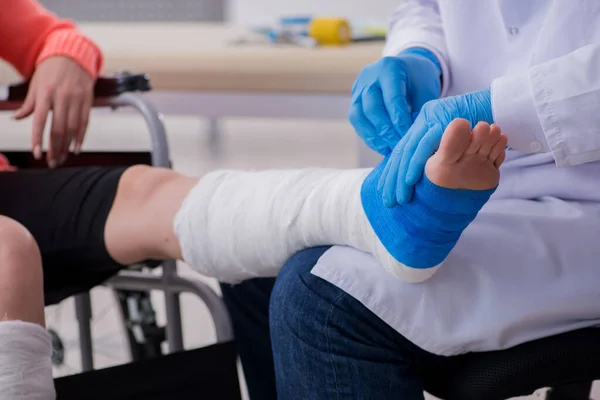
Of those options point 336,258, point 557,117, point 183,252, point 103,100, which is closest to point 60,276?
point 183,252

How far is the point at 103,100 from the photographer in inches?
54.0

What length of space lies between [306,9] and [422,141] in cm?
433

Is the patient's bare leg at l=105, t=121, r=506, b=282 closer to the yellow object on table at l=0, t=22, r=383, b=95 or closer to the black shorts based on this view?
the black shorts

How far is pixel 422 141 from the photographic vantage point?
2.61 ft

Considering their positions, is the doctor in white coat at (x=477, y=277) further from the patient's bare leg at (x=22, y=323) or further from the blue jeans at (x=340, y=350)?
the patient's bare leg at (x=22, y=323)

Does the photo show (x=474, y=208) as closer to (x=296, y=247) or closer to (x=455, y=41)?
(x=296, y=247)

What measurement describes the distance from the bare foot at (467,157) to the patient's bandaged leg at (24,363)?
454mm

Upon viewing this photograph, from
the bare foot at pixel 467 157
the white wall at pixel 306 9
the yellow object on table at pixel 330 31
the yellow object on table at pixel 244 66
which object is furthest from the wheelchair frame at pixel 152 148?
the white wall at pixel 306 9

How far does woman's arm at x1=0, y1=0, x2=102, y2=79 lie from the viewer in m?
1.38

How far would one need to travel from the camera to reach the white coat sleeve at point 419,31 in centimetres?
116

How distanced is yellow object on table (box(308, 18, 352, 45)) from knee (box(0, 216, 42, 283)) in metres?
1.67

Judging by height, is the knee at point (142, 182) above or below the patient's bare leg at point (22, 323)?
above

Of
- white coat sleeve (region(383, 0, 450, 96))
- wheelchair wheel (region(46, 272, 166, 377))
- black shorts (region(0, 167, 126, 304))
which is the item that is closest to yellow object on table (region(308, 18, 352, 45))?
wheelchair wheel (region(46, 272, 166, 377))

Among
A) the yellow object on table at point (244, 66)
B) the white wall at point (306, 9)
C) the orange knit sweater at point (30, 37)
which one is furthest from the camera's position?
the white wall at point (306, 9)
